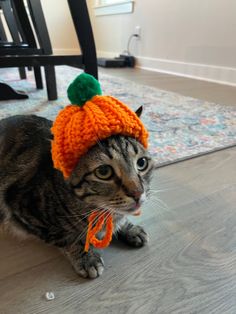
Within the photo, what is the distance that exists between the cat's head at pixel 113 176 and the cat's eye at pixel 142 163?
0.06 ft

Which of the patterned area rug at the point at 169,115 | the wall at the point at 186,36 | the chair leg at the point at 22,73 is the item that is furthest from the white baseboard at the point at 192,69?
the chair leg at the point at 22,73

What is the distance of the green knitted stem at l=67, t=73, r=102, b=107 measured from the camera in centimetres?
52

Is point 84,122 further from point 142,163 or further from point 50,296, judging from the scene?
point 50,296

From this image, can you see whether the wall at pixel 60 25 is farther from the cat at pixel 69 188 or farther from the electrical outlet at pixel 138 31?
the cat at pixel 69 188

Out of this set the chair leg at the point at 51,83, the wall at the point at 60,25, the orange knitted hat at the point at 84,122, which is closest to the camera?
the orange knitted hat at the point at 84,122

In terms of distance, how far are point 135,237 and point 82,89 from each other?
1.23 feet

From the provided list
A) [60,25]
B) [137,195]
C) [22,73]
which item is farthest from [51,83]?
[60,25]

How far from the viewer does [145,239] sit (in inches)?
27.2

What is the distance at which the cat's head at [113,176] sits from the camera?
1.70 feet

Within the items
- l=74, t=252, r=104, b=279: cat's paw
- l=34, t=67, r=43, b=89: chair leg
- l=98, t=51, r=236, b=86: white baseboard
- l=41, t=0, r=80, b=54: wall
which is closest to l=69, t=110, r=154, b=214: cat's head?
l=74, t=252, r=104, b=279: cat's paw

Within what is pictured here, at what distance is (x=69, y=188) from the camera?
1.94ft

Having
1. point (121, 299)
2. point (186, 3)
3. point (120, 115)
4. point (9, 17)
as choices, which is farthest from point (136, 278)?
point (9, 17)

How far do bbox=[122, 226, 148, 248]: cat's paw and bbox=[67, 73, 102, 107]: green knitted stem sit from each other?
0.34m

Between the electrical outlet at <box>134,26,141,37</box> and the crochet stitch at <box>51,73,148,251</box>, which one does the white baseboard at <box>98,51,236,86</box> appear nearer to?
the electrical outlet at <box>134,26,141,37</box>
